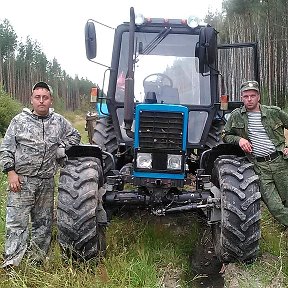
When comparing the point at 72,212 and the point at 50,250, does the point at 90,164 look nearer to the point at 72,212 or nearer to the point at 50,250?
the point at 72,212

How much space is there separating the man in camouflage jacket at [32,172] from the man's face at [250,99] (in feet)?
6.32

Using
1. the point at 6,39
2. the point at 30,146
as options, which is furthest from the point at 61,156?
the point at 6,39

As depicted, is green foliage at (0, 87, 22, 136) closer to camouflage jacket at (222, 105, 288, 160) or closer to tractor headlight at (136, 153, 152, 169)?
camouflage jacket at (222, 105, 288, 160)

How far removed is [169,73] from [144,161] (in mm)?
1542

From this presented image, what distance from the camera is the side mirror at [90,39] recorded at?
5168mm

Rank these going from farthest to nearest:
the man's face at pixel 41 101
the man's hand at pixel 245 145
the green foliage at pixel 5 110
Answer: the green foliage at pixel 5 110 < the man's hand at pixel 245 145 < the man's face at pixel 41 101

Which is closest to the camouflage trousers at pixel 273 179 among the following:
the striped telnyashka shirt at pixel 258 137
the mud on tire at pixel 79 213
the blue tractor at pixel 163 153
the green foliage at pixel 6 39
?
the striped telnyashka shirt at pixel 258 137

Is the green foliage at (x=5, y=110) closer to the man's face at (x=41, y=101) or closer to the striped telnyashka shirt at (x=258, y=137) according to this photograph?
the man's face at (x=41, y=101)

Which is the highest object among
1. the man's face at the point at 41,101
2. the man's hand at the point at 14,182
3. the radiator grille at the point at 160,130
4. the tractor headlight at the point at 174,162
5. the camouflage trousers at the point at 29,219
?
the man's face at the point at 41,101

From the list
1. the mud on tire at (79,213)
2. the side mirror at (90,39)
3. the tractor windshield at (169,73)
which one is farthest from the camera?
the tractor windshield at (169,73)

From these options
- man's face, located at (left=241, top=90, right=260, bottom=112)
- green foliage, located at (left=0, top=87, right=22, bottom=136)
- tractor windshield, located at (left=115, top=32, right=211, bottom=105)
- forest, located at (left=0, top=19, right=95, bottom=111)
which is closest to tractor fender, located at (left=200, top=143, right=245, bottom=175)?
man's face, located at (left=241, top=90, right=260, bottom=112)

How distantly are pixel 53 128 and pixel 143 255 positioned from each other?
148 cm

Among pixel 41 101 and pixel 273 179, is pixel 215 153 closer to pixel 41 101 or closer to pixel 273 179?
pixel 273 179

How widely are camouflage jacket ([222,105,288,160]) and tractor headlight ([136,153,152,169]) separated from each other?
0.99 meters
